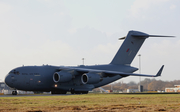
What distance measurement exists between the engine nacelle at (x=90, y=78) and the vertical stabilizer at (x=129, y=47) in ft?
18.9

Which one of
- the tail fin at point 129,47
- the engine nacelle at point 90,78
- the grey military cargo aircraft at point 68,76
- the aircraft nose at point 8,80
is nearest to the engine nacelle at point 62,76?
the grey military cargo aircraft at point 68,76

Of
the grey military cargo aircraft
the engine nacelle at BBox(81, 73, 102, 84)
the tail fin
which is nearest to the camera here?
the grey military cargo aircraft

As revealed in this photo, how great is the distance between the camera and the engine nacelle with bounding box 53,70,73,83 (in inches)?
1195

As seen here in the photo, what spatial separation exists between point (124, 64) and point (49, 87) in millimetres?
11203

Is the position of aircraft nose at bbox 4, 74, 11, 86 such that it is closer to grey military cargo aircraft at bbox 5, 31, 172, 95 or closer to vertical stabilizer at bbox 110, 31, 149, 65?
grey military cargo aircraft at bbox 5, 31, 172, 95

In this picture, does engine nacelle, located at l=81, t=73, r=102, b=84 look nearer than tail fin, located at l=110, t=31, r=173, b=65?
Yes

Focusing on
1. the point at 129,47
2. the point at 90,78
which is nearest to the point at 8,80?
the point at 90,78

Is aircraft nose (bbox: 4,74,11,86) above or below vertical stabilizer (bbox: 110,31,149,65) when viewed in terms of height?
below

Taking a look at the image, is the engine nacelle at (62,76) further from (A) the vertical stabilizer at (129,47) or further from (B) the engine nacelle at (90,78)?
(A) the vertical stabilizer at (129,47)

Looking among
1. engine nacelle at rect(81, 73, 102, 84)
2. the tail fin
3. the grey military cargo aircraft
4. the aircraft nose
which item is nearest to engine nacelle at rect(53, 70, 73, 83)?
the grey military cargo aircraft

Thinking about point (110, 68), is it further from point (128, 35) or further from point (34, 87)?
point (34, 87)

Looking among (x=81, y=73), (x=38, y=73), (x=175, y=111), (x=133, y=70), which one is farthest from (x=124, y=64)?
(x=175, y=111)

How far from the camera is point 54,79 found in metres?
30.9

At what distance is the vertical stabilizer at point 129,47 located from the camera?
120ft
